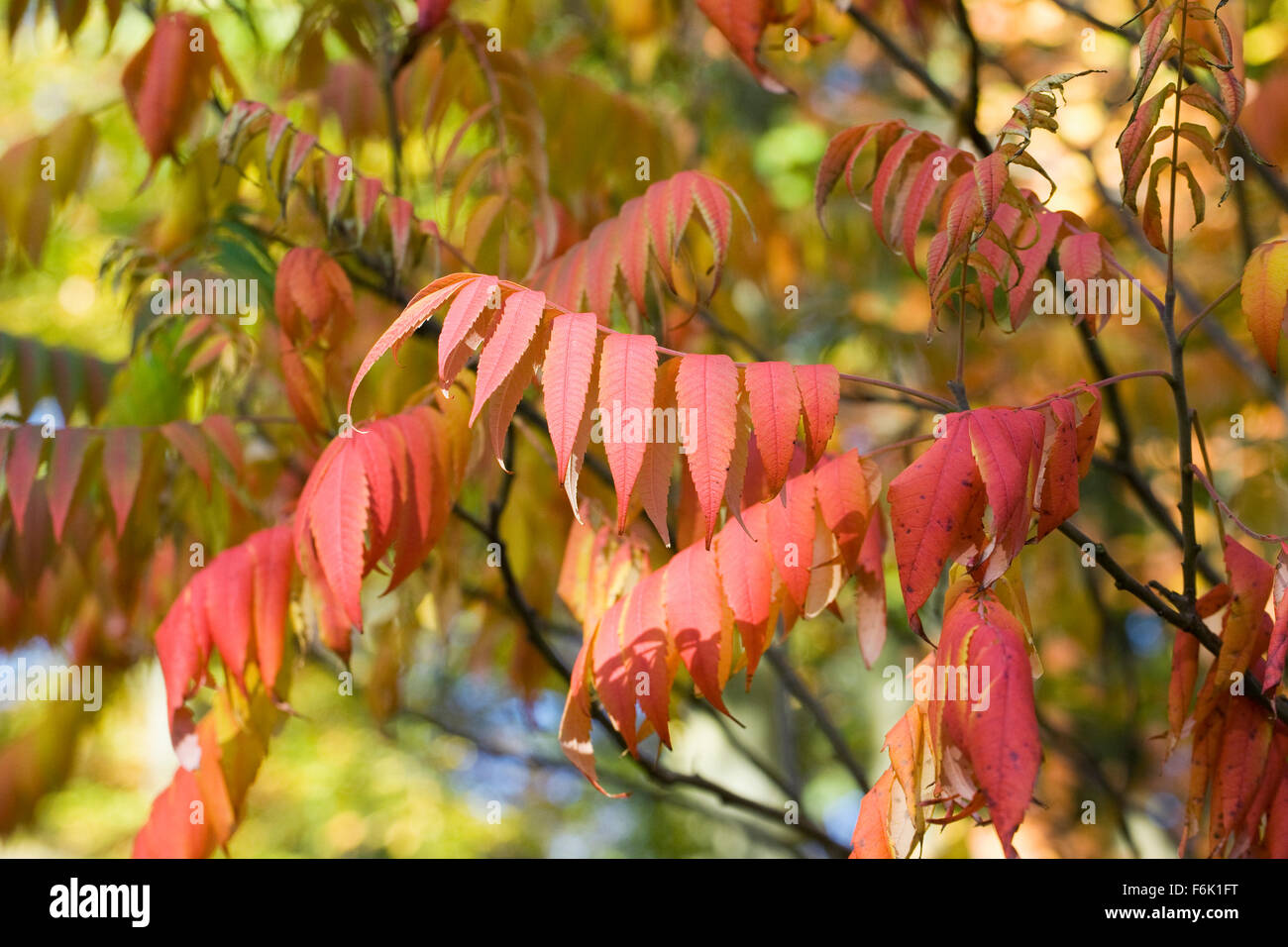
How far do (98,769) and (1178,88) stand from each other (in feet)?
38.3

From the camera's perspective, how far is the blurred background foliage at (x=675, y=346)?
2854 millimetres

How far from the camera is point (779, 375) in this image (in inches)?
52.0

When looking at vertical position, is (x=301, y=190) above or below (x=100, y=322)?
below

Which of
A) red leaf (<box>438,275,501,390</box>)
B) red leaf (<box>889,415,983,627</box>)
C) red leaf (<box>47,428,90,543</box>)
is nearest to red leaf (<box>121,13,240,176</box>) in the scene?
red leaf (<box>47,428,90,543</box>)

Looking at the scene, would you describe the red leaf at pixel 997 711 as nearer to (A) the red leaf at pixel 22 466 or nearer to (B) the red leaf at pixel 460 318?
(B) the red leaf at pixel 460 318

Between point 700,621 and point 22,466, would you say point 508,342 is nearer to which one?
point 700,621

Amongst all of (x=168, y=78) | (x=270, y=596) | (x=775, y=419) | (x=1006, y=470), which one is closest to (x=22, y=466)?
(x=270, y=596)

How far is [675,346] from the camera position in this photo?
3096 mm

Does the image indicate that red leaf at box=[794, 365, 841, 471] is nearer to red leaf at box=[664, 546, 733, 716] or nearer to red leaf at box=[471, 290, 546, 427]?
red leaf at box=[664, 546, 733, 716]

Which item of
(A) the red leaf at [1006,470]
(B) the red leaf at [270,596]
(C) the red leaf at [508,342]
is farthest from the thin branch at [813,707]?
(C) the red leaf at [508,342]
